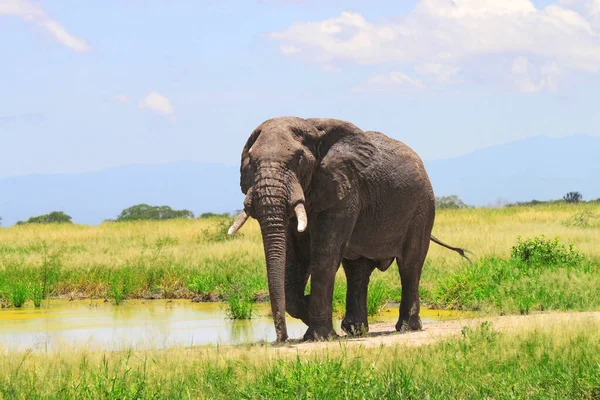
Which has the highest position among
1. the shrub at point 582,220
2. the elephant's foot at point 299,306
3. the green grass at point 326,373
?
the shrub at point 582,220

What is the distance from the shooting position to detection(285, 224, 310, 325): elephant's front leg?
452 inches

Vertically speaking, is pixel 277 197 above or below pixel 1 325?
above

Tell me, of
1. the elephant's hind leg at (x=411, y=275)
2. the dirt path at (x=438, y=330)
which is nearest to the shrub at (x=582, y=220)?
the dirt path at (x=438, y=330)

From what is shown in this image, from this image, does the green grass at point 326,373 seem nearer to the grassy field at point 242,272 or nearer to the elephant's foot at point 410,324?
the elephant's foot at point 410,324

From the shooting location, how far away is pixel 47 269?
19.2 meters

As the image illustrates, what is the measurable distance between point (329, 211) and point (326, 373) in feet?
11.6

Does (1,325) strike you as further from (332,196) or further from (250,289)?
(332,196)

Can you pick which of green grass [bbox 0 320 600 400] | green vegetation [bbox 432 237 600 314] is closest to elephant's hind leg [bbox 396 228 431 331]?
green vegetation [bbox 432 237 600 314]

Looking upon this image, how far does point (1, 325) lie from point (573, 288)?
8.84 meters

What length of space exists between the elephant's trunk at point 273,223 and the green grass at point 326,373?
3.11 ft

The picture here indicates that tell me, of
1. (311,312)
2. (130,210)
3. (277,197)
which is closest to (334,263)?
(311,312)

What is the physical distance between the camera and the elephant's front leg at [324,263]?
1094 cm

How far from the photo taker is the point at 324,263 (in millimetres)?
10906

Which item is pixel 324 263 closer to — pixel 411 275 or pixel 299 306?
pixel 299 306
